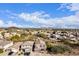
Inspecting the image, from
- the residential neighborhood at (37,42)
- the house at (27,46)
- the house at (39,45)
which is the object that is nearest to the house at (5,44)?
the residential neighborhood at (37,42)

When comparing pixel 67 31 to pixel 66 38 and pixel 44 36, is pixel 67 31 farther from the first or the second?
pixel 44 36

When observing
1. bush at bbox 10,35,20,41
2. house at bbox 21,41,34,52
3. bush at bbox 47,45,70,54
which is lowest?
bush at bbox 47,45,70,54

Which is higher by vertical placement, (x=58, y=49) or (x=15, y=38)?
(x=15, y=38)

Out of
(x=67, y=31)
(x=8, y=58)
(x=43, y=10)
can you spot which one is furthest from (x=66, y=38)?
(x=8, y=58)

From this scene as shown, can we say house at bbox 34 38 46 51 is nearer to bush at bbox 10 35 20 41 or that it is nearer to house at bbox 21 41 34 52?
house at bbox 21 41 34 52

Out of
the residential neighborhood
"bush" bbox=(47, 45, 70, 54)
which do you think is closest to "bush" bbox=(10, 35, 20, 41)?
the residential neighborhood

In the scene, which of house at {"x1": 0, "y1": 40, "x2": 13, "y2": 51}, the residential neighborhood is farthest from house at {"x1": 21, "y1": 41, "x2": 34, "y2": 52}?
house at {"x1": 0, "y1": 40, "x2": 13, "y2": 51}

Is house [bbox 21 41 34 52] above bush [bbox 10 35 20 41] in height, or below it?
below

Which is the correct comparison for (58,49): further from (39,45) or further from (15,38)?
(15,38)

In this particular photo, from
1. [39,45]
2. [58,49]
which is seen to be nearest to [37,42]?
[39,45]

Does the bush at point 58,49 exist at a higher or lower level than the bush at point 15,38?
lower

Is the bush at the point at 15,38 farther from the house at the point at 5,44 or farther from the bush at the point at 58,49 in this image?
the bush at the point at 58,49
